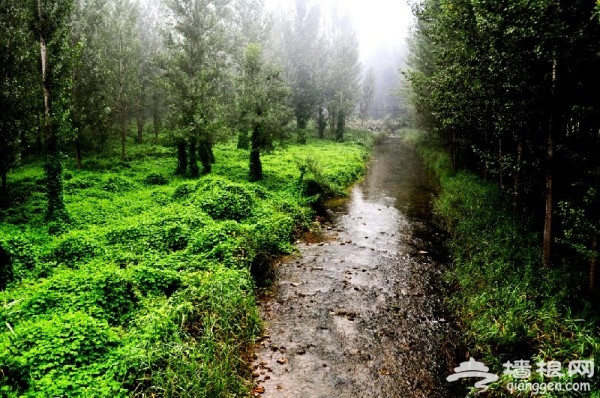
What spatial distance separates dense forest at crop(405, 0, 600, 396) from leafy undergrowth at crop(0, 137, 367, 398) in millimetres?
6063

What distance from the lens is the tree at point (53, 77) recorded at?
14.2 meters

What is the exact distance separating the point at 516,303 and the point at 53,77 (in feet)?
58.7

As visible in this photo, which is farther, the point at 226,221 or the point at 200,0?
the point at 200,0

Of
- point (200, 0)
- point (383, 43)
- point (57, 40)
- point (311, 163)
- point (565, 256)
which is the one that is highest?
point (383, 43)

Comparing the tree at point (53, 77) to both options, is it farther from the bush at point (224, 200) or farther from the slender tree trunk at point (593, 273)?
the slender tree trunk at point (593, 273)

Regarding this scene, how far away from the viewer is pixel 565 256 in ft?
33.3

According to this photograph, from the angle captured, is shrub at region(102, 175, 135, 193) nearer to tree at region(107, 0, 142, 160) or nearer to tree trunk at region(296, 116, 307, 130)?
tree at region(107, 0, 142, 160)

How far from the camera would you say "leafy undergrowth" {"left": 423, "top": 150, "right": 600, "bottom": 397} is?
676 centimetres

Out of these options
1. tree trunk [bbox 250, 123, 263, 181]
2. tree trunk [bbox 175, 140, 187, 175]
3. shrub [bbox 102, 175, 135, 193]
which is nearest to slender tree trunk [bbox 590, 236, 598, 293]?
tree trunk [bbox 250, 123, 263, 181]

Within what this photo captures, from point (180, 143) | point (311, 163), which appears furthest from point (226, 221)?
point (180, 143)

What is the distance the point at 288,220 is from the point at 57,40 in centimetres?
1207

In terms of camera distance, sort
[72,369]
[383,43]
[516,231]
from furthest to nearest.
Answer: [383,43]
[516,231]
[72,369]

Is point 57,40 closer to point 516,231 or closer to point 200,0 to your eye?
point 200,0

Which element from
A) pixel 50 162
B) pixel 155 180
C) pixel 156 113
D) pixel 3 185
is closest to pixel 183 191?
pixel 155 180
